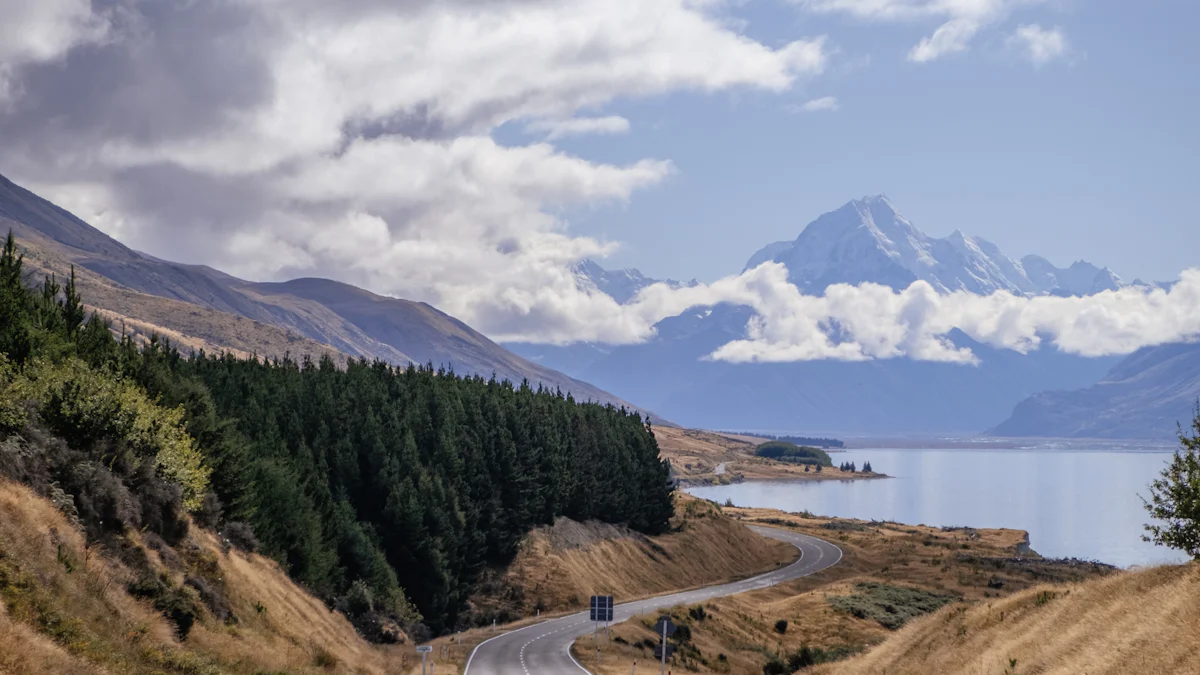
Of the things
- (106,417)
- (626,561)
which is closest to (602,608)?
(106,417)

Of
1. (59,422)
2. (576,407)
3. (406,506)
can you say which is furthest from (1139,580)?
(576,407)

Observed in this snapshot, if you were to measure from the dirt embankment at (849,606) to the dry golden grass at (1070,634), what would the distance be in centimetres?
52

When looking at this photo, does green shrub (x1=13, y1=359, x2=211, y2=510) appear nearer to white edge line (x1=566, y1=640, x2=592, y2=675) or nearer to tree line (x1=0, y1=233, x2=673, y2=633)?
tree line (x1=0, y1=233, x2=673, y2=633)

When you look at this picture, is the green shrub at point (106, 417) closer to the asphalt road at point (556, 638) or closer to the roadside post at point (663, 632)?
the asphalt road at point (556, 638)

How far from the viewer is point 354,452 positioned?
80.3 metres

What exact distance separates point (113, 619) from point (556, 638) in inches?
1643

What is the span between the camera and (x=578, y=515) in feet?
370

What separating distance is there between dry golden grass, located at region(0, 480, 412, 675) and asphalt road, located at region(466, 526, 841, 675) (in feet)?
31.6

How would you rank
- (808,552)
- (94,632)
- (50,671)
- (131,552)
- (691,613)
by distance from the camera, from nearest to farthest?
(50,671), (94,632), (131,552), (691,613), (808,552)

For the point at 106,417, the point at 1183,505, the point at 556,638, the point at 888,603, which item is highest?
the point at 1183,505

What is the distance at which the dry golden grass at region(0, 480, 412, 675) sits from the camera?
23.5 meters

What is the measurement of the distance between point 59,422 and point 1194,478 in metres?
36.8

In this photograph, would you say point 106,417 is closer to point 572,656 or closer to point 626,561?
point 572,656

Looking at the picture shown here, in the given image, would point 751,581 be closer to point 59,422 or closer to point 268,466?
point 268,466
